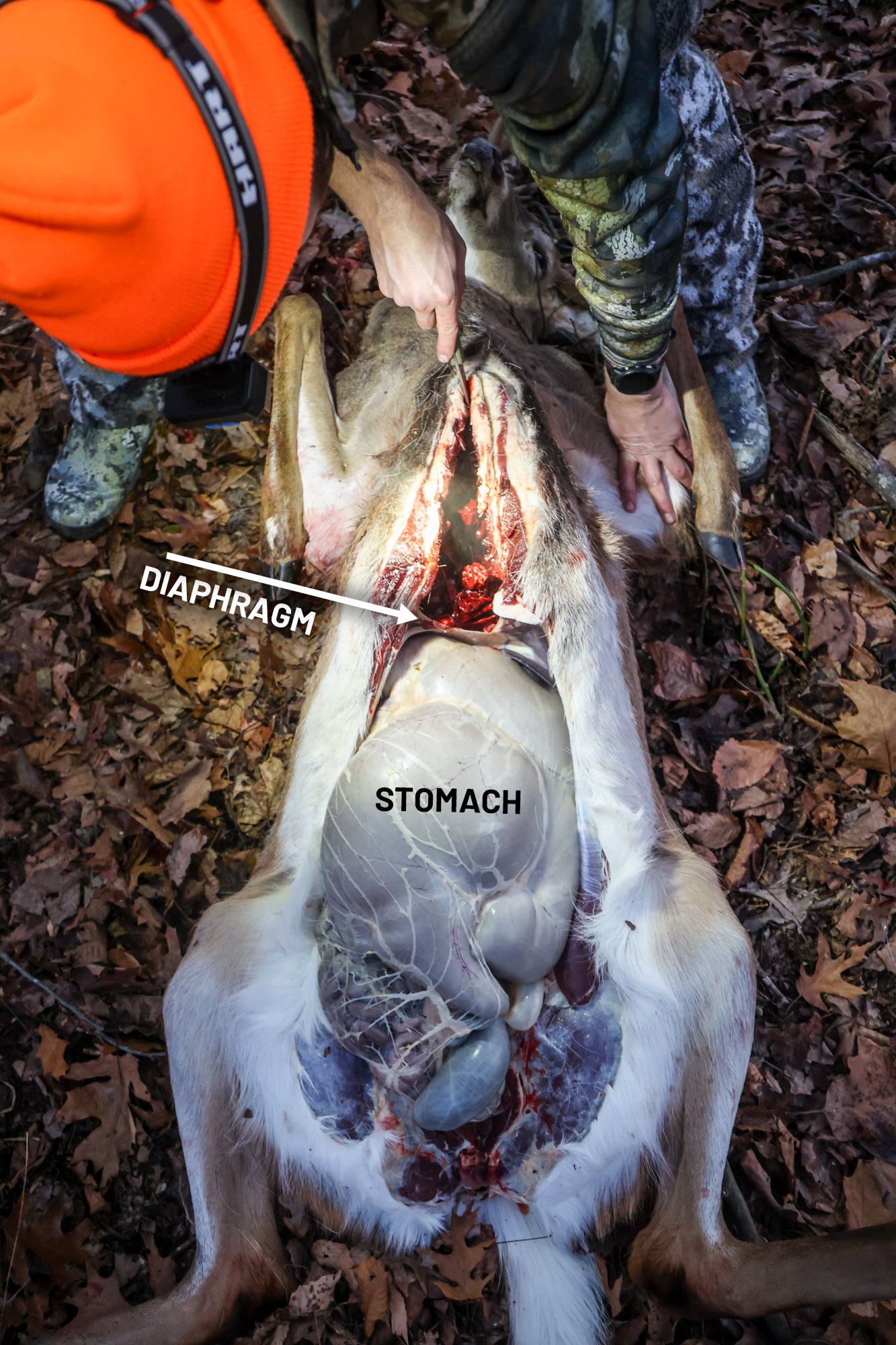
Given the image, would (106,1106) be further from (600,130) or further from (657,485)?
(600,130)

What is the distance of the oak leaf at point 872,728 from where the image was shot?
10.1ft

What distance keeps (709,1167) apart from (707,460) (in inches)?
77.7

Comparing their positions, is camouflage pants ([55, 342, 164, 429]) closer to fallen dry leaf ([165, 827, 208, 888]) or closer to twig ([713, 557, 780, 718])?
fallen dry leaf ([165, 827, 208, 888])

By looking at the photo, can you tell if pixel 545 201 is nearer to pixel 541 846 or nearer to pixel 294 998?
pixel 541 846

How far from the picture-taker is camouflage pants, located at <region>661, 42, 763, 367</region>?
2670mm

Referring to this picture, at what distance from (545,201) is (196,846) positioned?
292 centimetres

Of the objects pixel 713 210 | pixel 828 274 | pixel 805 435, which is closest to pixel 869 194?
pixel 828 274

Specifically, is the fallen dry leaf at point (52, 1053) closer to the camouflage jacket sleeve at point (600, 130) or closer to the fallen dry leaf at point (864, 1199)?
the fallen dry leaf at point (864, 1199)

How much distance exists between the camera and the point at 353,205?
7.19 ft

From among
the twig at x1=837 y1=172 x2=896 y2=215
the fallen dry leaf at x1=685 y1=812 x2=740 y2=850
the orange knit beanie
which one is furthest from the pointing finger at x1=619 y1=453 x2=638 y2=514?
the twig at x1=837 y1=172 x2=896 y2=215

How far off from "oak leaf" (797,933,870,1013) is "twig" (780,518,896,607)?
1.28 m

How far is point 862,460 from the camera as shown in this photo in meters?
3.48

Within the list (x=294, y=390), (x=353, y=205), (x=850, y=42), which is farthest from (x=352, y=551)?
(x=850, y=42)

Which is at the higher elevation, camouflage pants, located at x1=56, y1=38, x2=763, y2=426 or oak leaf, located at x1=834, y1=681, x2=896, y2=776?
camouflage pants, located at x1=56, y1=38, x2=763, y2=426
